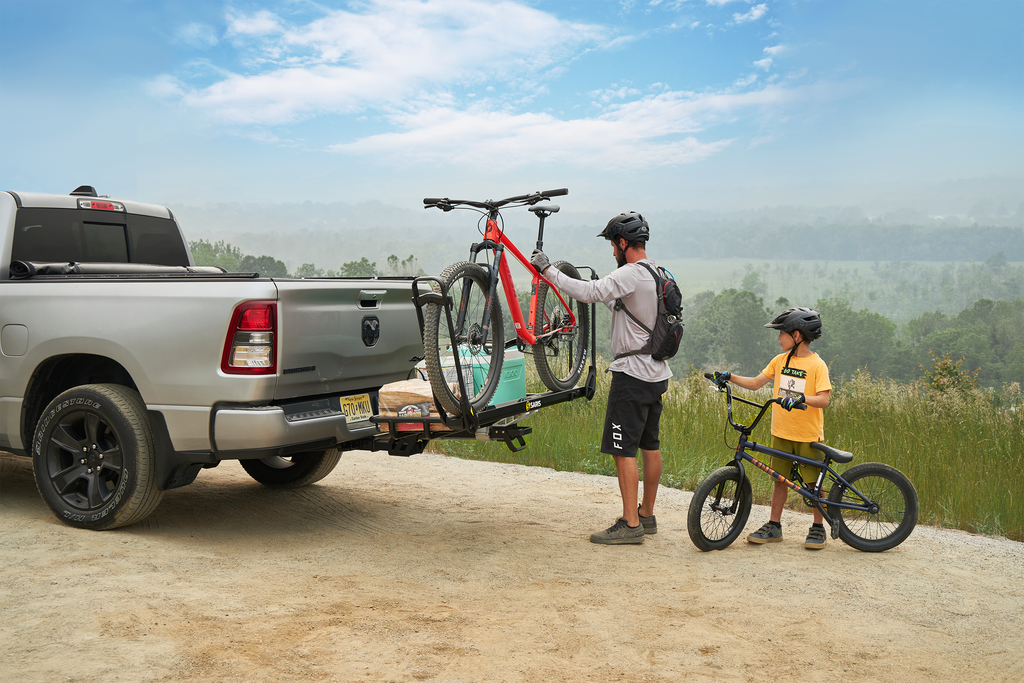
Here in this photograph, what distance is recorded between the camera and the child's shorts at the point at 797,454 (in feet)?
19.9

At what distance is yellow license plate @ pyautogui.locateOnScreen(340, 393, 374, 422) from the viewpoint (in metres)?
5.65

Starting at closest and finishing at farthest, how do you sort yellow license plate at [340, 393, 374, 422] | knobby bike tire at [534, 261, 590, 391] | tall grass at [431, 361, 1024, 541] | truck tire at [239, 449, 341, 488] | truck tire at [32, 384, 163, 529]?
truck tire at [32, 384, 163, 529] < yellow license plate at [340, 393, 374, 422] < knobby bike tire at [534, 261, 590, 391] < truck tire at [239, 449, 341, 488] < tall grass at [431, 361, 1024, 541]

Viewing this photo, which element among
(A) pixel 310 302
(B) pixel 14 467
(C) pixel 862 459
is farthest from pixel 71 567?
A: (C) pixel 862 459

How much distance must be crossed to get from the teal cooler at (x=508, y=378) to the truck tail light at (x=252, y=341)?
1.31 metres

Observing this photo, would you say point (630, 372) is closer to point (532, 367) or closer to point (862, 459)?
point (532, 367)

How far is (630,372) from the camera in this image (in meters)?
6.05

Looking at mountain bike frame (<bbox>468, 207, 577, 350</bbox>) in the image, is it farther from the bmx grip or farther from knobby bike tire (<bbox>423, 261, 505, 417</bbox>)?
the bmx grip

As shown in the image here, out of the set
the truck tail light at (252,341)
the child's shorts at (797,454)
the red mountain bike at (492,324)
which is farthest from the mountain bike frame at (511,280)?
the child's shorts at (797,454)

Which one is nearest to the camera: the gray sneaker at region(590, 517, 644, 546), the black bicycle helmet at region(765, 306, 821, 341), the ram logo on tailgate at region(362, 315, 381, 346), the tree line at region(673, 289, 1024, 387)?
the ram logo on tailgate at region(362, 315, 381, 346)

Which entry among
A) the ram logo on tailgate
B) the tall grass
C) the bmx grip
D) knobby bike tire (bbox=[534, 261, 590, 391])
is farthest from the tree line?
the ram logo on tailgate

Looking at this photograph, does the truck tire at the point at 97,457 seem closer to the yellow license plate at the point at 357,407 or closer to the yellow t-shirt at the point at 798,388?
the yellow license plate at the point at 357,407

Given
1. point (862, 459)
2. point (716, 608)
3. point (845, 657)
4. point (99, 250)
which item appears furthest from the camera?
point (862, 459)

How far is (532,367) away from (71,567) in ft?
12.0

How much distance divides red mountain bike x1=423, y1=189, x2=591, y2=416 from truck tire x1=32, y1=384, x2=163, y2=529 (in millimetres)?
2017
